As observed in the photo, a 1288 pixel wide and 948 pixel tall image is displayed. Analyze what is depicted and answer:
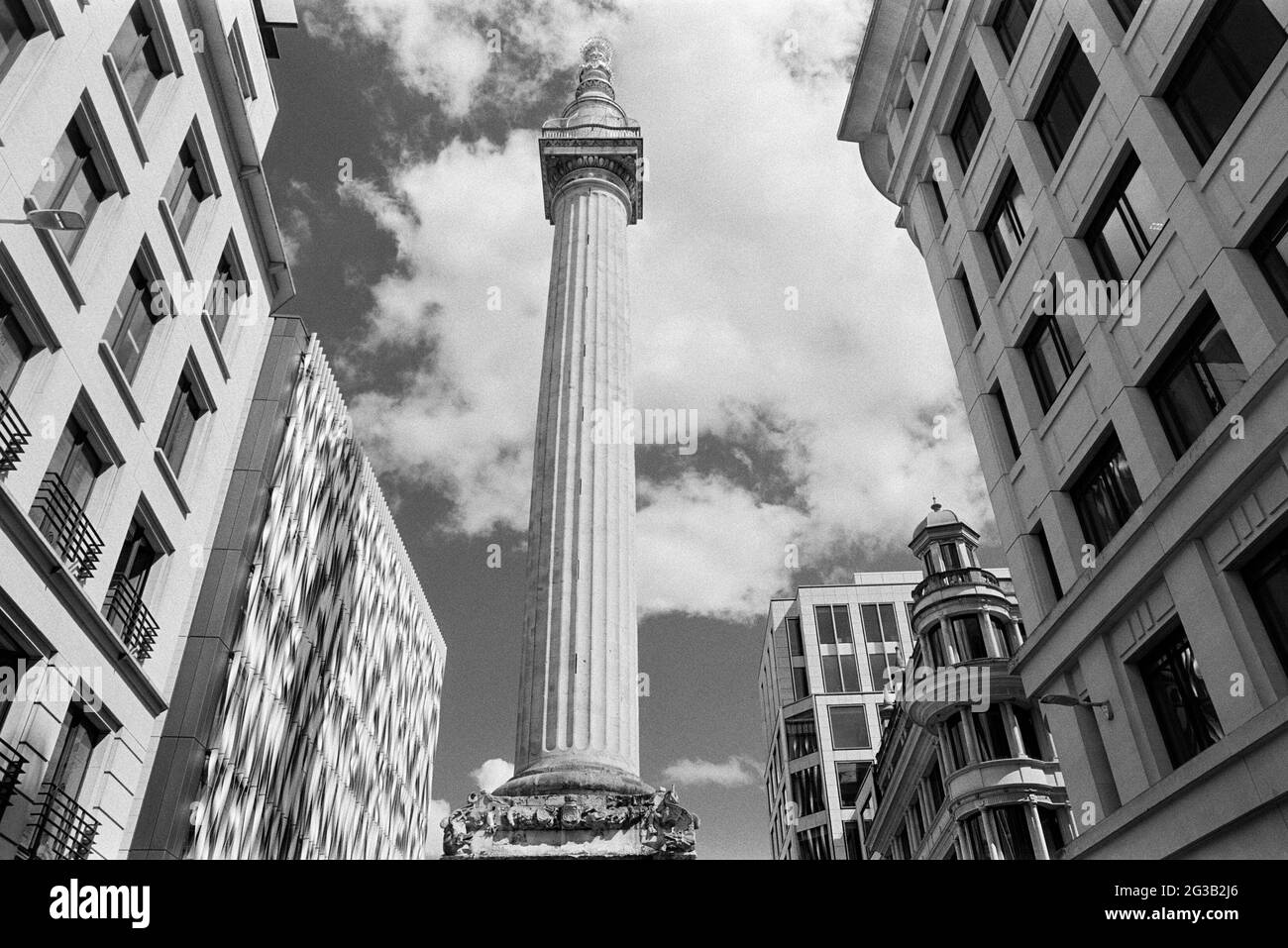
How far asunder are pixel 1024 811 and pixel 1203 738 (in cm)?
2023

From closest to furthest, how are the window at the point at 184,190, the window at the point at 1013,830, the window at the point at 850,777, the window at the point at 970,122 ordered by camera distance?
the window at the point at 184,190
the window at the point at 970,122
the window at the point at 1013,830
the window at the point at 850,777

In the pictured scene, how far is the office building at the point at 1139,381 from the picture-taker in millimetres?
13055

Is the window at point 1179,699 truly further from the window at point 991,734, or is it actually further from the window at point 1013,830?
the window at point 991,734

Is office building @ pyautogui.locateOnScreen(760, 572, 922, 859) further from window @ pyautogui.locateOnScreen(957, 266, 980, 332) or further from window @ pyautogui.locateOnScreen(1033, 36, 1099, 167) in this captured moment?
window @ pyautogui.locateOnScreen(1033, 36, 1099, 167)

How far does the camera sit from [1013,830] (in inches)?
1276

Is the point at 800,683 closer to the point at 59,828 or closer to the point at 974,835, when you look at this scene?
the point at 974,835

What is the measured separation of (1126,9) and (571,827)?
66.1 feet

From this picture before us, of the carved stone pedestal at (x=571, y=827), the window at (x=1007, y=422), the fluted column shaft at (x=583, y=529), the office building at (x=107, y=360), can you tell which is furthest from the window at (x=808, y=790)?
the office building at (x=107, y=360)

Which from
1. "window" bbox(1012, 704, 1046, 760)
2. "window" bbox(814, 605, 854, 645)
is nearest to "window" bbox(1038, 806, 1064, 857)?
"window" bbox(1012, 704, 1046, 760)

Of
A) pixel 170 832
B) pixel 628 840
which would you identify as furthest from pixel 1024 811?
pixel 170 832

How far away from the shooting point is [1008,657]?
120 ft

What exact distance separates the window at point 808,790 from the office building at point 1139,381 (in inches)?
1976

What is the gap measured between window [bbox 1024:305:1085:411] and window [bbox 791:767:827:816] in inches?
2036

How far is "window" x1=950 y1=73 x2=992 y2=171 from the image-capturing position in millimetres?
23203
